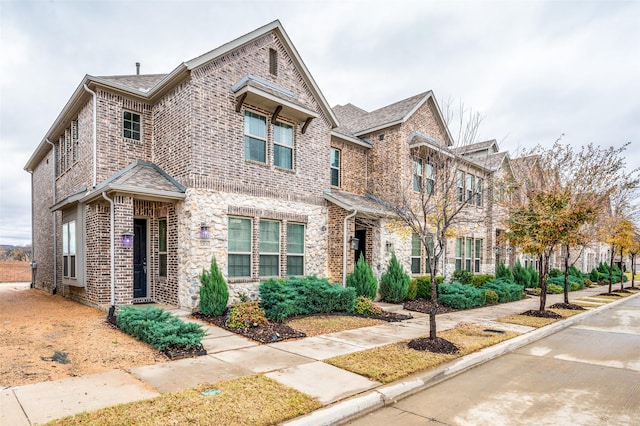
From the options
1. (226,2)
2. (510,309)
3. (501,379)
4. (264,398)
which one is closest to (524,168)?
(510,309)

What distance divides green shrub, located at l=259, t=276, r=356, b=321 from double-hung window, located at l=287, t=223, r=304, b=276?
48.1 inches

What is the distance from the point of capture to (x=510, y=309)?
13.4m

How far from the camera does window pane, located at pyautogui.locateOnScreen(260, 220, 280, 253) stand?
11.1 meters

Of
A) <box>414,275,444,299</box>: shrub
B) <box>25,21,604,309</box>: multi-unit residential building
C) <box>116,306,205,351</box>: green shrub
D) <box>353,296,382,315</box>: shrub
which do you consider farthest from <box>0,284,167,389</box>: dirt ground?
<box>414,275,444,299</box>: shrub

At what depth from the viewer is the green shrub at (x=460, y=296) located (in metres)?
13.0

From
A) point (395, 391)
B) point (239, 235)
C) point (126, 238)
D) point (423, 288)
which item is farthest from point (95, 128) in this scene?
point (423, 288)

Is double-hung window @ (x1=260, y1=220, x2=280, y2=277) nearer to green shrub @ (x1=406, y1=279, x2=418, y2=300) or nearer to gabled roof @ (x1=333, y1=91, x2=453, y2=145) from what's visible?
green shrub @ (x1=406, y1=279, x2=418, y2=300)

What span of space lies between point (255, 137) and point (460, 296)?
8832mm

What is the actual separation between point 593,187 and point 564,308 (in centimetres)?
447

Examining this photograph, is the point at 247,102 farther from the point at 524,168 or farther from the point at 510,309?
the point at 510,309

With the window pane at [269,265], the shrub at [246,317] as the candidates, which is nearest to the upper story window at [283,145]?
the window pane at [269,265]

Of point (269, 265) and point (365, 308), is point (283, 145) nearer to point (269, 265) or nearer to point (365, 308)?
point (269, 265)

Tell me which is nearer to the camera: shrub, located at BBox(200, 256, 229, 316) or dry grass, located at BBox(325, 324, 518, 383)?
dry grass, located at BBox(325, 324, 518, 383)

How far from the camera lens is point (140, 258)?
1105 cm
